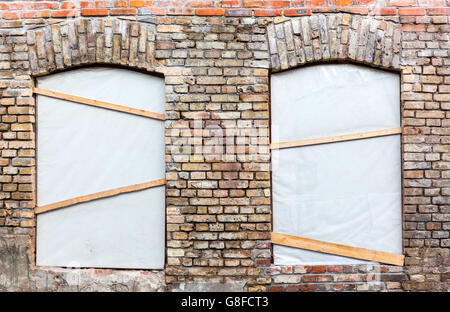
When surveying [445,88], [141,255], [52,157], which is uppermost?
[445,88]

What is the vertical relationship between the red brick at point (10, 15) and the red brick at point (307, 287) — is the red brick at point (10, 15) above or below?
above

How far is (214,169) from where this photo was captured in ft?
10.9

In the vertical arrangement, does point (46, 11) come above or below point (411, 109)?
above

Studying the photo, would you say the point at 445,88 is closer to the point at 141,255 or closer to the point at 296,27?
the point at 296,27

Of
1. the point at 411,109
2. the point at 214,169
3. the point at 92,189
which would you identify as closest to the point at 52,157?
the point at 92,189

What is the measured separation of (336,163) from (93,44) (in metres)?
2.51

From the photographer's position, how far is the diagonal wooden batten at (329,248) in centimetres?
336

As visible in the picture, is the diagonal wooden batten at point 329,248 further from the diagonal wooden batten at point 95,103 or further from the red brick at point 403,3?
the red brick at point 403,3

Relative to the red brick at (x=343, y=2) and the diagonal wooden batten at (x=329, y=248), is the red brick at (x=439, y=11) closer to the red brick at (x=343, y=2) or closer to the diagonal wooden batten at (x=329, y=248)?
the red brick at (x=343, y=2)

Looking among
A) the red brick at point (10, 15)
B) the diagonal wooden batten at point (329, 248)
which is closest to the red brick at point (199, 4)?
the red brick at point (10, 15)

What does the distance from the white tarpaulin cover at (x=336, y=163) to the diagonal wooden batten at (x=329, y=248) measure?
0.04m

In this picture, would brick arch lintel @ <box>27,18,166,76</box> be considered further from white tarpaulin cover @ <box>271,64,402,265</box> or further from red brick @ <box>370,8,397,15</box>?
red brick @ <box>370,8,397,15</box>

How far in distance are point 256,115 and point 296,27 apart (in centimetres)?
89

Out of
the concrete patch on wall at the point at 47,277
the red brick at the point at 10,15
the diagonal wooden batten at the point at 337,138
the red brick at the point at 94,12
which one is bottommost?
the concrete patch on wall at the point at 47,277
